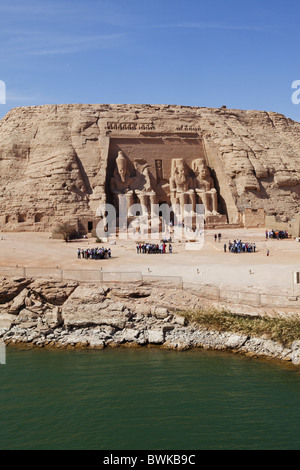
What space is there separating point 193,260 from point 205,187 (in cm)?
1698

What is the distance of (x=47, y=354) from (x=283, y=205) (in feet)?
96.0

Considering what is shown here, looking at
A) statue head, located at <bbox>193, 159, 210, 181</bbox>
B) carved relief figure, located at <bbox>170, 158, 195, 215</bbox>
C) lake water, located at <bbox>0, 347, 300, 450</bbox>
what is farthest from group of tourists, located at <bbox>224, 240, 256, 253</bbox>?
statue head, located at <bbox>193, 159, 210, 181</bbox>

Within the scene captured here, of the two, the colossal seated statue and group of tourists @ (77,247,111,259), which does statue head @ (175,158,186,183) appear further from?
group of tourists @ (77,247,111,259)

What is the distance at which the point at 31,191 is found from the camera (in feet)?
118

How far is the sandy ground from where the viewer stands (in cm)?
1917

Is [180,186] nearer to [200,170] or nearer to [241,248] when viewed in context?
[200,170]

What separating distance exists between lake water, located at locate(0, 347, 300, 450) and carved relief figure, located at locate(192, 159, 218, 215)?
23904mm

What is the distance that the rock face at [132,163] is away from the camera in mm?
35781

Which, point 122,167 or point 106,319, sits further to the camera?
point 122,167

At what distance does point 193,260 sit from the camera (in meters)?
23.8

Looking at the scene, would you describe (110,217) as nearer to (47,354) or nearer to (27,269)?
(27,269)

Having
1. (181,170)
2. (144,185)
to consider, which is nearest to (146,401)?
(144,185)
